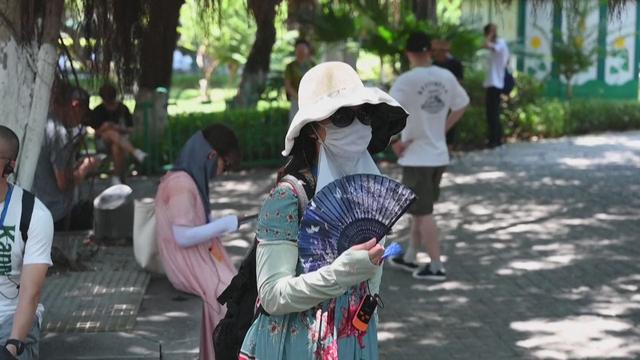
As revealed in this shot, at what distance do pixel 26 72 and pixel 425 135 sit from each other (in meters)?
3.19

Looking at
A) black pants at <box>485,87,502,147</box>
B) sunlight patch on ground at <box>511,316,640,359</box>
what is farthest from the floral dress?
black pants at <box>485,87,502,147</box>

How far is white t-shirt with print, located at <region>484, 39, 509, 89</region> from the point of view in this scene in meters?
14.9

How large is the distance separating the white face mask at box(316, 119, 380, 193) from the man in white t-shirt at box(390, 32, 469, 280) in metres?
4.52

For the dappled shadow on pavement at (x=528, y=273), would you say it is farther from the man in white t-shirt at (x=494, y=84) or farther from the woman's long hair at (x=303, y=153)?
the woman's long hair at (x=303, y=153)

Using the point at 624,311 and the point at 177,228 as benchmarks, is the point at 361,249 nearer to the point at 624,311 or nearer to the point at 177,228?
the point at 177,228

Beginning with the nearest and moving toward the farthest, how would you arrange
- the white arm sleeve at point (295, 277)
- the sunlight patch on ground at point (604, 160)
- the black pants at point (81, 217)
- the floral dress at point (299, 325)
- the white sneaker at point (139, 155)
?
the white arm sleeve at point (295, 277)
the floral dress at point (299, 325)
the black pants at point (81, 217)
the white sneaker at point (139, 155)
the sunlight patch on ground at point (604, 160)

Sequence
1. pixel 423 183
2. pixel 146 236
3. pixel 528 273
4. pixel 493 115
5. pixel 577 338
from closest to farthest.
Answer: pixel 577 338, pixel 146 236, pixel 423 183, pixel 528 273, pixel 493 115

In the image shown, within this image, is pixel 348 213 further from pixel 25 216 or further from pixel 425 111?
pixel 425 111

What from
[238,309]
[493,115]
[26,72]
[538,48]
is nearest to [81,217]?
[26,72]

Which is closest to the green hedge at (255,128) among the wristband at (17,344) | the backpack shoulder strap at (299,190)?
the wristband at (17,344)

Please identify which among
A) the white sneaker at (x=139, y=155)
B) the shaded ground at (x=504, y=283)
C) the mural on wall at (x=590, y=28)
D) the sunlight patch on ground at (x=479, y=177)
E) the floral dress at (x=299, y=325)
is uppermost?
the mural on wall at (x=590, y=28)

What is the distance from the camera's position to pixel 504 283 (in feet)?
25.7

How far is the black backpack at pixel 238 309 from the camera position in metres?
3.66

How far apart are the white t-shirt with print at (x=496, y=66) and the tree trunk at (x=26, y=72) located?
385 inches
